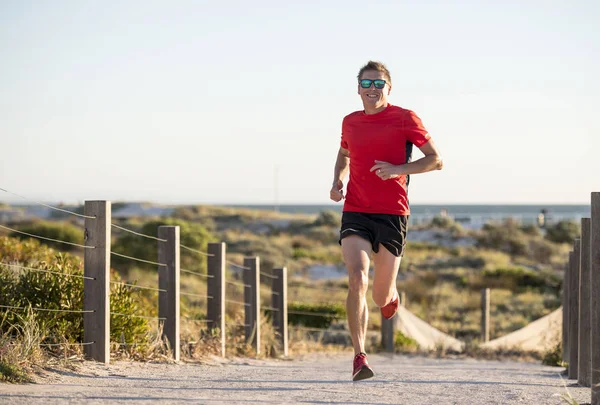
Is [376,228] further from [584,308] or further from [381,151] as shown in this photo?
[584,308]

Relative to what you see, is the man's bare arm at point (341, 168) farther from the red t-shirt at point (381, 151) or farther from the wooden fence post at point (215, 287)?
the wooden fence post at point (215, 287)

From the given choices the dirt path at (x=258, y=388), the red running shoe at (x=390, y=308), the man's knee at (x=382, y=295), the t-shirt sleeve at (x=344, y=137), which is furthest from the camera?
the red running shoe at (x=390, y=308)

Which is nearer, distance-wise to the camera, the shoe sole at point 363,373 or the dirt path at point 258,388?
the dirt path at point 258,388

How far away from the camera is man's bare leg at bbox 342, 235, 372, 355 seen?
6.64m

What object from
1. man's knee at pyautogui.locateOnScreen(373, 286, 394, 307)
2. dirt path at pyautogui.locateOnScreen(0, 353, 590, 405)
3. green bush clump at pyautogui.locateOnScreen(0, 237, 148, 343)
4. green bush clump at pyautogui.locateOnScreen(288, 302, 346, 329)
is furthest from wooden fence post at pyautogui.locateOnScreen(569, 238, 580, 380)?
green bush clump at pyautogui.locateOnScreen(288, 302, 346, 329)

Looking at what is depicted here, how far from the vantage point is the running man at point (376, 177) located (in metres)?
6.79

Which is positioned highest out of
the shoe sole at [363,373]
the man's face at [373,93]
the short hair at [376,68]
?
the short hair at [376,68]

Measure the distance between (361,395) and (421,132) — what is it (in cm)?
203

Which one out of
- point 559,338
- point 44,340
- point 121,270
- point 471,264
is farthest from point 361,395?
point 471,264

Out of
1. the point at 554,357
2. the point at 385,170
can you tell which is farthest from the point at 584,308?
the point at 554,357

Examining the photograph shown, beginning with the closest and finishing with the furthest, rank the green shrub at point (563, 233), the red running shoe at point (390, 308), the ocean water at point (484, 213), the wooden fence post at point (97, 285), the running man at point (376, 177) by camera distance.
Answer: the running man at point (376, 177), the red running shoe at point (390, 308), the wooden fence post at point (97, 285), the green shrub at point (563, 233), the ocean water at point (484, 213)

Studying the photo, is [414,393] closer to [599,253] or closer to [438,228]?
[599,253]

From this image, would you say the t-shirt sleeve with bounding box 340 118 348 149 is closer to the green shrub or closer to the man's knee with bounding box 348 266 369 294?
the man's knee with bounding box 348 266 369 294

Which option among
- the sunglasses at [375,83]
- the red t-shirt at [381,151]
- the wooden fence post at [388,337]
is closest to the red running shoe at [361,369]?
the red t-shirt at [381,151]
